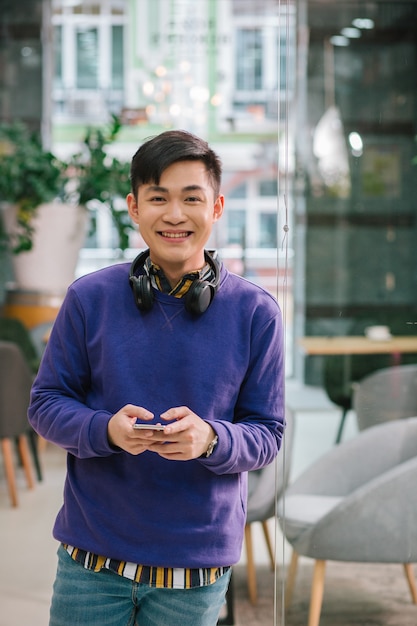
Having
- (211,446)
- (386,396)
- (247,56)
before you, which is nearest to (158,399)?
(211,446)

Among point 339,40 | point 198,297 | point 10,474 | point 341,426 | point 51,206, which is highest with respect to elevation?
point 339,40

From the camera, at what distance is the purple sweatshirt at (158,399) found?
3.88 feet

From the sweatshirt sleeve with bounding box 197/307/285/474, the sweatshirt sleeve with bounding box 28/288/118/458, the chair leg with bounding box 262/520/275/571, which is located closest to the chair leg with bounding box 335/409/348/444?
the chair leg with bounding box 262/520/275/571

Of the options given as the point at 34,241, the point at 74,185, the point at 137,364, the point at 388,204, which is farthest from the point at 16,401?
the point at 137,364

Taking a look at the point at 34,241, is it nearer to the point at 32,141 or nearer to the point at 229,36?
the point at 32,141

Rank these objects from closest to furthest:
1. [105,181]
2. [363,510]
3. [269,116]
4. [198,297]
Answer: [198,297] < [363,510] < [105,181] < [269,116]

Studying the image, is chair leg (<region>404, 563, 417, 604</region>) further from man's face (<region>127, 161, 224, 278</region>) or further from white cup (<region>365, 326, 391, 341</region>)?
man's face (<region>127, 161, 224, 278</region>)

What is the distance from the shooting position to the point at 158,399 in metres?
1.19

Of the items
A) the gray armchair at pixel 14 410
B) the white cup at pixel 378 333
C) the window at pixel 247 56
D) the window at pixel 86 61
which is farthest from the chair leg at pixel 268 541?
the window at pixel 86 61

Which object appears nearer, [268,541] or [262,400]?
[262,400]

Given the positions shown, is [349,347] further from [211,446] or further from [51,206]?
[211,446]

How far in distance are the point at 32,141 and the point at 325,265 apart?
1.31m

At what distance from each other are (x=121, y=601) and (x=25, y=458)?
5.53 feet

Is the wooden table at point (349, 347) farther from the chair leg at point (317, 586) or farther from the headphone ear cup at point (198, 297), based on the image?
the headphone ear cup at point (198, 297)
